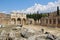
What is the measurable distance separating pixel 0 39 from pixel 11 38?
1.40 m

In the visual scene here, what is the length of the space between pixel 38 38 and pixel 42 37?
1.78 feet

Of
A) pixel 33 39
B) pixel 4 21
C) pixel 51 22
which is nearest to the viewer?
pixel 33 39

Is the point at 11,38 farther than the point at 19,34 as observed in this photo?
No

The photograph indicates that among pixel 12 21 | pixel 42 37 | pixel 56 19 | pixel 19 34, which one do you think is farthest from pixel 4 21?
pixel 42 37

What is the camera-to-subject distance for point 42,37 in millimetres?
19016

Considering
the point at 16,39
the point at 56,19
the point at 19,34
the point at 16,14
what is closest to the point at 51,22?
the point at 56,19

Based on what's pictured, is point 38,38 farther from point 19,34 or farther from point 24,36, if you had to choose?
point 19,34

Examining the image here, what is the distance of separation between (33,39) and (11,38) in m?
3.90

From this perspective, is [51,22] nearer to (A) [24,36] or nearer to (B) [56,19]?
(B) [56,19]

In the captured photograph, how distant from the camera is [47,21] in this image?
48094 mm

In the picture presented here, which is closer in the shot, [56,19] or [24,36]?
[24,36]

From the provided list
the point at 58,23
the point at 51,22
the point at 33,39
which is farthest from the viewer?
the point at 51,22

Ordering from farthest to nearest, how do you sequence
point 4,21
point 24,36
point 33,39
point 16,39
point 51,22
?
point 4,21 < point 51,22 < point 24,36 < point 16,39 < point 33,39

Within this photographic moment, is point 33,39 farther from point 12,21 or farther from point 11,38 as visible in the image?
point 12,21
